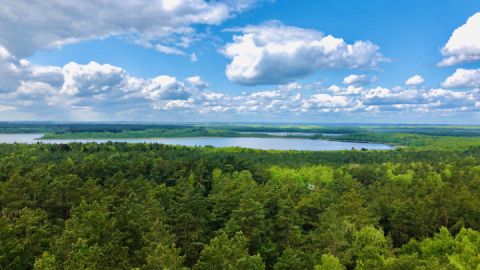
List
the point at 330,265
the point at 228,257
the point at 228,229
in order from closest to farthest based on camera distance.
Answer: the point at 228,257
the point at 330,265
the point at 228,229

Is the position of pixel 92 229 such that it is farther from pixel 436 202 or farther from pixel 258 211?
pixel 436 202

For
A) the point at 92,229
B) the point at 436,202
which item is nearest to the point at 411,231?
the point at 436,202

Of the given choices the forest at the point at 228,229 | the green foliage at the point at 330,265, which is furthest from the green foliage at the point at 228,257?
the green foliage at the point at 330,265

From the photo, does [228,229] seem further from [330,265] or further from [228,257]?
[330,265]

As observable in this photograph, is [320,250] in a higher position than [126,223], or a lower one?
lower

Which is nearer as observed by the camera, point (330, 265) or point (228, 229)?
point (330, 265)

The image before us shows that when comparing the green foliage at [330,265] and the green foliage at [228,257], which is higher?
the green foliage at [228,257]

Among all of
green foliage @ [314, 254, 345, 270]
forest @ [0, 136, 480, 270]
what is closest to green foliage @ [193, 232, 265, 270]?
forest @ [0, 136, 480, 270]

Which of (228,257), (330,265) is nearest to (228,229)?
(228,257)

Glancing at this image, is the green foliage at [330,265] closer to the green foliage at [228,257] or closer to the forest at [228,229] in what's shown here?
the forest at [228,229]

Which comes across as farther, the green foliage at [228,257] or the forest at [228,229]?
the forest at [228,229]

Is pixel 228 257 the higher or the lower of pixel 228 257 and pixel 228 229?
the lower
